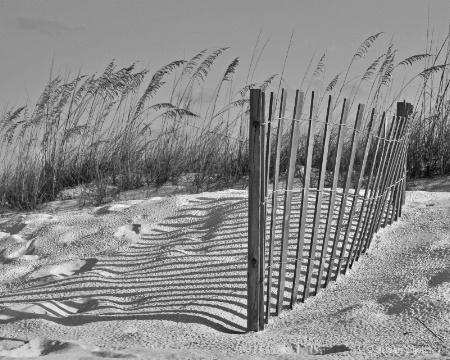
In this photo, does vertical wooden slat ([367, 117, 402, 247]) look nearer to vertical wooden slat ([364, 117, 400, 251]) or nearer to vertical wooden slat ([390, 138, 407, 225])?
vertical wooden slat ([364, 117, 400, 251])

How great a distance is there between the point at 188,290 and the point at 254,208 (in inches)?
33.5

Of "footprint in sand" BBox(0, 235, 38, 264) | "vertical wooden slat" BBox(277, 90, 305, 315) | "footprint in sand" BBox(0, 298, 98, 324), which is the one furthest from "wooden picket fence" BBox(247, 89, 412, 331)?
"footprint in sand" BBox(0, 235, 38, 264)

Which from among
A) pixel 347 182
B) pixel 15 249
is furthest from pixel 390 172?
pixel 15 249

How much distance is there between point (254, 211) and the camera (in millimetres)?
2688

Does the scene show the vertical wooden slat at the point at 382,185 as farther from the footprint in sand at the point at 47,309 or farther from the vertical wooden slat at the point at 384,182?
the footprint in sand at the point at 47,309

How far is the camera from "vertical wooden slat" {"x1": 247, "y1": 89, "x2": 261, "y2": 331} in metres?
2.64

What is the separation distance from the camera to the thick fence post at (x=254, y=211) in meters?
2.64

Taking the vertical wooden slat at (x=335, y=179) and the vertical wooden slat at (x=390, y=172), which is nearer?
the vertical wooden slat at (x=335, y=179)

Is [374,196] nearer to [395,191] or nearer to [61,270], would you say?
[395,191]

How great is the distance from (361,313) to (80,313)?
132cm

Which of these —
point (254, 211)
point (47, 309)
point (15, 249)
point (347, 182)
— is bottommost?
point (47, 309)

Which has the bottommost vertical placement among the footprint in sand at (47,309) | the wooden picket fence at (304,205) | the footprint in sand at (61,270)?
the footprint in sand at (47,309)

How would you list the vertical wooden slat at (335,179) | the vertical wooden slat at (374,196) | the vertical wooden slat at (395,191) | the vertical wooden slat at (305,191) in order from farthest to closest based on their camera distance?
the vertical wooden slat at (395,191) → the vertical wooden slat at (374,196) → the vertical wooden slat at (335,179) → the vertical wooden slat at (305,191)

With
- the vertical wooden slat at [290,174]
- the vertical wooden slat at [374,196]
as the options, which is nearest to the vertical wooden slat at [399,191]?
the vertical wooden slat at [374,196]
